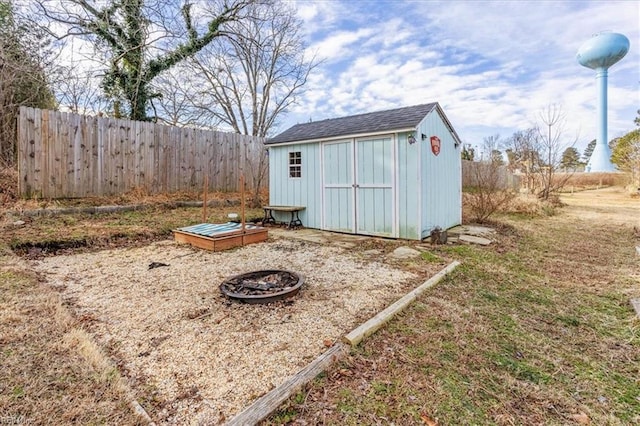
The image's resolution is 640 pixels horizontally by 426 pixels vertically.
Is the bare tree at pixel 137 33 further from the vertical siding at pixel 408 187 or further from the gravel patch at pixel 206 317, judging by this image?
the vertical siding at pixel 408 187

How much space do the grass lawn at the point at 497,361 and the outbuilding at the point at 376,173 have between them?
2.11m

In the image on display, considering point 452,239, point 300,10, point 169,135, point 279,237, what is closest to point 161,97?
point 169,135

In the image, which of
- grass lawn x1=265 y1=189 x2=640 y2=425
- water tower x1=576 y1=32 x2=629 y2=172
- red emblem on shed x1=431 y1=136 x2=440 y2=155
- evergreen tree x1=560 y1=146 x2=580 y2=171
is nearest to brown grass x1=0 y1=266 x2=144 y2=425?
grass lawn x1=265 y1=189 x2=640 y2=425

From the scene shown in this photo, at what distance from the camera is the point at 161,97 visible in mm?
10773

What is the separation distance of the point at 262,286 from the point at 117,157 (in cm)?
607

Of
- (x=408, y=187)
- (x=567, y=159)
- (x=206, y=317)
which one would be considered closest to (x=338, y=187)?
(x=408, y=187)

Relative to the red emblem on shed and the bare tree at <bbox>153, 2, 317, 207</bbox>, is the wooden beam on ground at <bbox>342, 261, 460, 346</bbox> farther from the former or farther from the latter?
the bare tree at <bbox>153, 2, 317, 207</bbox>

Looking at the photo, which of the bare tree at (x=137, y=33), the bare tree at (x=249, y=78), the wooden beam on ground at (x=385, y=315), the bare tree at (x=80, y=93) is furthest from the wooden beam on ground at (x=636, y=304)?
the bare tree at (x=249, y=78)

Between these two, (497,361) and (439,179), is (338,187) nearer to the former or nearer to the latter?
(439,179)

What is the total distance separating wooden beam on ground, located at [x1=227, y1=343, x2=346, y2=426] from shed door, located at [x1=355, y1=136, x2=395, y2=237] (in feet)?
13.2

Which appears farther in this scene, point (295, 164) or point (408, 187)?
point (295, 164)

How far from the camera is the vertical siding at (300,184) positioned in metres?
6.93

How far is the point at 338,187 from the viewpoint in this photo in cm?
653

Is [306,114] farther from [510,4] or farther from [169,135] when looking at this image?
[510,4]
